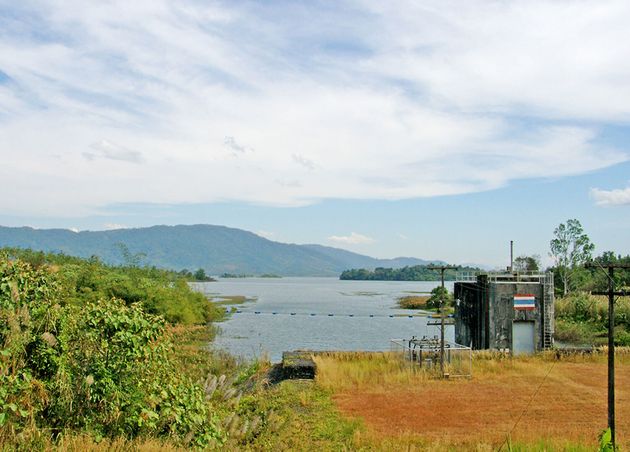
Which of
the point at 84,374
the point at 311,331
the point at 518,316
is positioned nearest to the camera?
the point at 84,374

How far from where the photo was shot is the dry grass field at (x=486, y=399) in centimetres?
1766

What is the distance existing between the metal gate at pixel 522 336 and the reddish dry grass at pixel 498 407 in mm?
6730

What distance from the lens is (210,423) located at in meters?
11.9

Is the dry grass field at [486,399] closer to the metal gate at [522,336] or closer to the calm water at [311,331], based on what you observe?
the metal gate at [522,336]

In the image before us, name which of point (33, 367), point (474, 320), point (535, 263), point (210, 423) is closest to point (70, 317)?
point (33, 367)

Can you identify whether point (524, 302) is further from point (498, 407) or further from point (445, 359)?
point (498, 407)

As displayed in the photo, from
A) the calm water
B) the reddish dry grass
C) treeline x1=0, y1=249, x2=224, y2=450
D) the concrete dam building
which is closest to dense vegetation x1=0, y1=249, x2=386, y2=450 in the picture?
treeline x1=0, y1=249, x2=224, y2=450

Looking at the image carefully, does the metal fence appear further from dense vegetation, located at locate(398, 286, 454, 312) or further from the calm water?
dense vegetation, located at locate(398, 286, 454, 312)

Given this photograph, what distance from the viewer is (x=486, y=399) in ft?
76.2

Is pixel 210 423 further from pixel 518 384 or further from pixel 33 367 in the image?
pixel 518 384

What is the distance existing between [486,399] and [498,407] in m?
1.44

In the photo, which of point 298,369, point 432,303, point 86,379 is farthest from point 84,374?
point 432,303

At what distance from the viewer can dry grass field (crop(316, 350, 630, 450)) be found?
695 inches

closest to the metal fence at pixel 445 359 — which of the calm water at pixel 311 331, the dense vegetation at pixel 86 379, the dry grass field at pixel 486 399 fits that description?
the dry grass field at pixel 486 399
